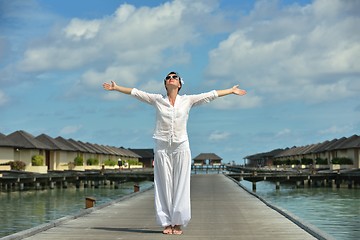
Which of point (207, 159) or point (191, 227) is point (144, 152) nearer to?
point (207, 159)

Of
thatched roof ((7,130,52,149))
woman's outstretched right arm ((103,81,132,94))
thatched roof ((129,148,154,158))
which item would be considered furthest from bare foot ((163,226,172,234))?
thatched roof ((129,148,154,158))

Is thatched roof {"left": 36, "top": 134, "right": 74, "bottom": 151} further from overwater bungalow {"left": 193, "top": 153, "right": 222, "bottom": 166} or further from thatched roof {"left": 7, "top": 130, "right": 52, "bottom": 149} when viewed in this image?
overwater bungalow {"left": 193, "top": 153, "right": 222, "bottom": 166}

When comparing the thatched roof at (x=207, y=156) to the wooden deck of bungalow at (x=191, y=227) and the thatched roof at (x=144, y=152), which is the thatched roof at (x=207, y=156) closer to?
the thatched roof at (x=144, y=152)

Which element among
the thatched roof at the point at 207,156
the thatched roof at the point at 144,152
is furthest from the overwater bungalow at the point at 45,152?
the thatched roof at the point at 207,156

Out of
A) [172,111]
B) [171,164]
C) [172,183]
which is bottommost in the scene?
[172,183]

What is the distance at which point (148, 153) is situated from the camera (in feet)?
391

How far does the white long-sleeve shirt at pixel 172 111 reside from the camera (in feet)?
28.0

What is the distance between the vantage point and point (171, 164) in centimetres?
855

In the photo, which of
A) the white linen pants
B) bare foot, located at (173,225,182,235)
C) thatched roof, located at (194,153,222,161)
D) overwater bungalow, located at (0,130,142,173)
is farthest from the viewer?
thatched roof, located at (194,153,222,161)

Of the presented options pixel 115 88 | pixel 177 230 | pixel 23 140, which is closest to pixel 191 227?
pixel 177 230

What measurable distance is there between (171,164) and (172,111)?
0.77 m

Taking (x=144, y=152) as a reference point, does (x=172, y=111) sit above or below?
below

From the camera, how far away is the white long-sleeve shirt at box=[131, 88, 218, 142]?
8.52 metres

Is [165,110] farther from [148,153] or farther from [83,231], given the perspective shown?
[148,153]
